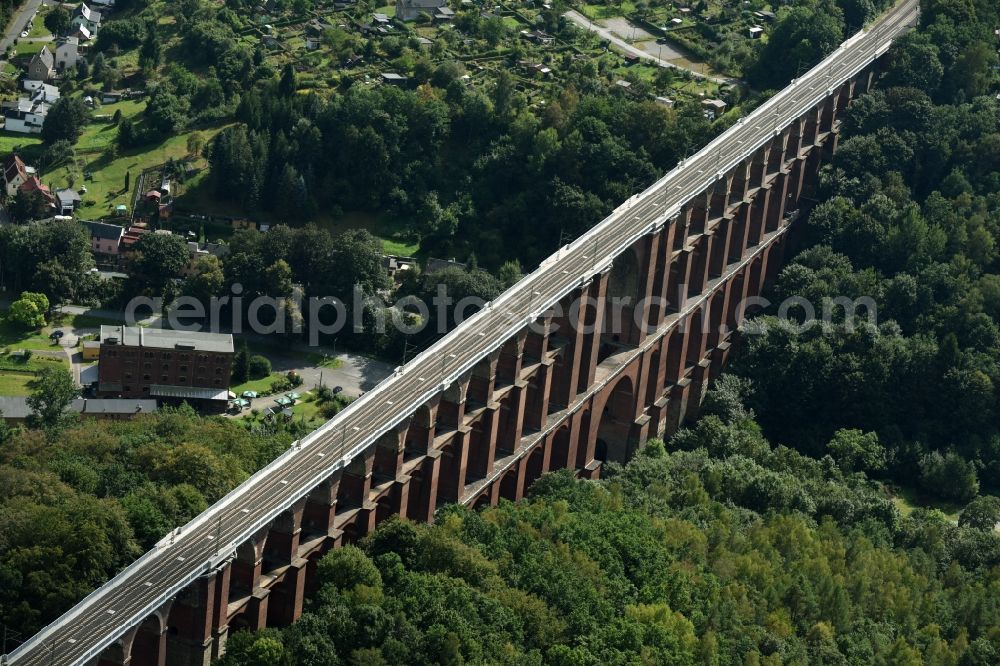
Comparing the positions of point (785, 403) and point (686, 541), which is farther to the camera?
point (785, 403)

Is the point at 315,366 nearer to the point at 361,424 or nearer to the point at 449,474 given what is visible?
the point at 449,474

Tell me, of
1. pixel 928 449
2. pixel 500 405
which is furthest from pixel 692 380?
pixel 500 405

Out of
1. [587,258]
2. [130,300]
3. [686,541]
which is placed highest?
[587,258]

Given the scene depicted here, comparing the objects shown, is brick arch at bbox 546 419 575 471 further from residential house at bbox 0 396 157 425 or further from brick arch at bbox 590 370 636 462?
residential house at bbox 0 396 157 425

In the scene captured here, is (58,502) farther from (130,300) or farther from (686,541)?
(130,300)

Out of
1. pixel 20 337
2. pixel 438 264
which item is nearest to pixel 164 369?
pixel 20 337
